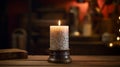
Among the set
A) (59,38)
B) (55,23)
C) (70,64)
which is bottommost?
(70,64)

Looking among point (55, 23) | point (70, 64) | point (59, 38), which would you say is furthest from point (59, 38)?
point (55, 23)

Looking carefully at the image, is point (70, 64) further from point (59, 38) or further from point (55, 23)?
point (55, 23)

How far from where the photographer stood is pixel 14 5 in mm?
4535

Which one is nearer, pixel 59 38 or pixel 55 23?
pixel 59 38

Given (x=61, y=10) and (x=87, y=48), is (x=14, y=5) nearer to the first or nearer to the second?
(x=61, y=10)

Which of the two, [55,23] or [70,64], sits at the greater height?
[55,23]

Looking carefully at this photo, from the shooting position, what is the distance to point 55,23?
157 inches

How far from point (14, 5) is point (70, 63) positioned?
319 centimetres

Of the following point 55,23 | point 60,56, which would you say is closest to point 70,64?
point 60,56

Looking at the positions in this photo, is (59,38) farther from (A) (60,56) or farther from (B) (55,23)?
(B) (55,23)

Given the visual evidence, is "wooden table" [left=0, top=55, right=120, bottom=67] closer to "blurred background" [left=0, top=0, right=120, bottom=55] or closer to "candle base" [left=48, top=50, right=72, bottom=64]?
"candle base" [left=48, top=50, right=72, bottom=64]

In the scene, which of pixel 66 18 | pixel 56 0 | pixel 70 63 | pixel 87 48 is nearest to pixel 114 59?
pixel 70 63

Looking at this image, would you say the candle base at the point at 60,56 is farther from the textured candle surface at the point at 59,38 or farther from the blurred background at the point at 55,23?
the blurred background at the point at 55,23

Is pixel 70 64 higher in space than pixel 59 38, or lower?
lower
